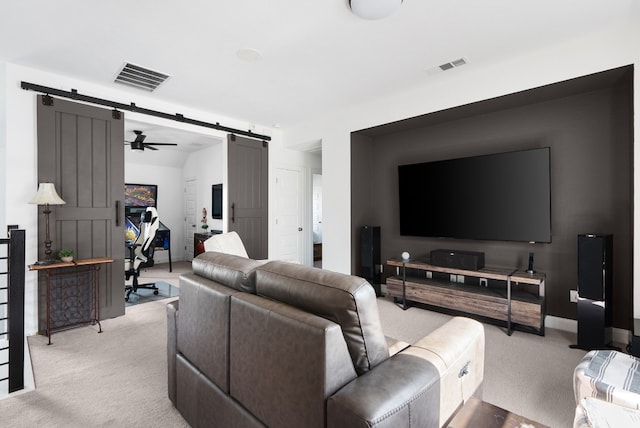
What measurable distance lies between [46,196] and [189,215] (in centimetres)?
466

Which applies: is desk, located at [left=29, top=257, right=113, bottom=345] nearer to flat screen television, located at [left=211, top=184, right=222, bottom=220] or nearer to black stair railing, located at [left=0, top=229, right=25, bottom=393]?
black stair railing, located at [left=0, top=229, right=25, bottom=393]

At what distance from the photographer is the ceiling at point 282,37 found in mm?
2352

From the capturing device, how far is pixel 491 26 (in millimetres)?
2584

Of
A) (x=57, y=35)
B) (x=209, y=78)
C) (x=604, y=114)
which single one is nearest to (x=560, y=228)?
(x=604, y=114)

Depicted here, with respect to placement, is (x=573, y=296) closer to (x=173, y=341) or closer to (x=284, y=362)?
(x=284, y=362)

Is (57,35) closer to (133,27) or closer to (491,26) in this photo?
(133,27)

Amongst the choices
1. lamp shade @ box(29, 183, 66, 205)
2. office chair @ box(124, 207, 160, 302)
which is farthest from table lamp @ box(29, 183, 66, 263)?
office chair @ box(124, 207, 160, 302)

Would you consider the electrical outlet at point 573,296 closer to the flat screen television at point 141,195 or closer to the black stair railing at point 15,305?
the black stair railing at point 15,305

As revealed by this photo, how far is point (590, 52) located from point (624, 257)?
1830mm

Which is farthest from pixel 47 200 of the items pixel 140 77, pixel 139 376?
pixel 139 376

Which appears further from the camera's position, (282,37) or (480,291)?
(480,291)

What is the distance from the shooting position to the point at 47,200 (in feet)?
10.1

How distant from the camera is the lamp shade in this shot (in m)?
3.06

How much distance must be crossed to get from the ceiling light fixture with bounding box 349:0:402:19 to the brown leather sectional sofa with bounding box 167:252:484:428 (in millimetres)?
1894
